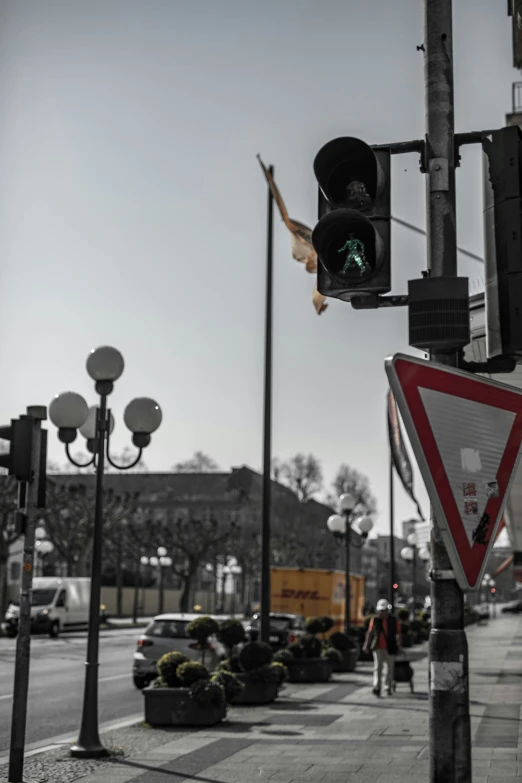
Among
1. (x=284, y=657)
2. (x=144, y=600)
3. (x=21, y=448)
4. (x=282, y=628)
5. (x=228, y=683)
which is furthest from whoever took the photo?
(x=144, y=600)

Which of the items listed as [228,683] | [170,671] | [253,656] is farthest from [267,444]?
[170,671]

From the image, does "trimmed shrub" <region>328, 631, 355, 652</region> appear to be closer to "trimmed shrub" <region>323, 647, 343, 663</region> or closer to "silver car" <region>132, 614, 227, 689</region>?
"trimmed shrub" <region>323, 647, 343, 663</region>

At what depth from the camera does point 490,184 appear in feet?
14.0

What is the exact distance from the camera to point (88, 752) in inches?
436

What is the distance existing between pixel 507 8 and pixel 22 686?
42.0 ft

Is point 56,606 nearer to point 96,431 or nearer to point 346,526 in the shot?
point 346,526

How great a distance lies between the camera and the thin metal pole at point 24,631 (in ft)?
28.9

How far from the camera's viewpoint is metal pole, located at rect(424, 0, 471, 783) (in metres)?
3.96

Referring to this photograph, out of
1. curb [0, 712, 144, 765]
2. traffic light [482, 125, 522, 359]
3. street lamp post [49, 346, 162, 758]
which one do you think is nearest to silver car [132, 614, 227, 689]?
curb [0, 712, 144, 765]

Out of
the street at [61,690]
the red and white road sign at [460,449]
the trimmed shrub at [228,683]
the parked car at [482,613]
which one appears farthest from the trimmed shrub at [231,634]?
the parked car at [482,613]

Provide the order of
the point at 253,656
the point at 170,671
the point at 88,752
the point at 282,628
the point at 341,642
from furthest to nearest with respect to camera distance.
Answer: the point at 282,628 < the point at 341,642 < the point at 253,656 < the point at 170,671 < the point at 88,752

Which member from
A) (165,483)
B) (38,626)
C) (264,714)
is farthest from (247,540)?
(264,714)

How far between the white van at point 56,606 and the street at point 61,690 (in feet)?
29.5

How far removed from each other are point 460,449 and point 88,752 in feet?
27.7
